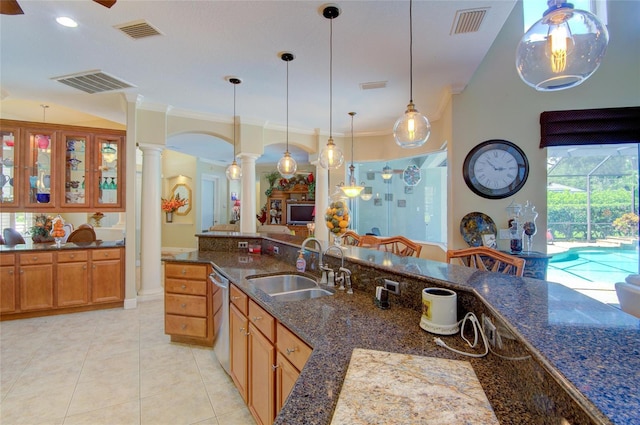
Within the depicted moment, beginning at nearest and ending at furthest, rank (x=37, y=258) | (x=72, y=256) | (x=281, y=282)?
(x=281, y=282), (x=37, y=258), (x=72, y=256)

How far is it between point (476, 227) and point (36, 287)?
5.47m

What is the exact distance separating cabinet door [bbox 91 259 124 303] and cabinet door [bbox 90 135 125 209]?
0.81 meters

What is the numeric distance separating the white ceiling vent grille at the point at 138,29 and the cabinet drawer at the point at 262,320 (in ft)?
8.11

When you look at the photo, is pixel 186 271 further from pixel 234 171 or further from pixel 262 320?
pixel 234 171

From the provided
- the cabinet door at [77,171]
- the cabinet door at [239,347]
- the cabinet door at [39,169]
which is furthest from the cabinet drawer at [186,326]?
the cabinet door at [39,169]

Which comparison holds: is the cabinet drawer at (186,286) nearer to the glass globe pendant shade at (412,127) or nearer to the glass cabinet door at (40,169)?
the glass globe pendant shade at (412,127)

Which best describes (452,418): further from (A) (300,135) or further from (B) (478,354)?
(A) (300,135)

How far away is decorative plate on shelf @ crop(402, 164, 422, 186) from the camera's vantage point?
19.6 ft

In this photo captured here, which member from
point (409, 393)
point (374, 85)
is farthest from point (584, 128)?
point (409, 393)

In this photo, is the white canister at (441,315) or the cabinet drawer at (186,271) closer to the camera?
the white canister at (441,315)

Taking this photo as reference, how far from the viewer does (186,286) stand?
2854 mm

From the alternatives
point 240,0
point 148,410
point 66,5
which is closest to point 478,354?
point 148,410

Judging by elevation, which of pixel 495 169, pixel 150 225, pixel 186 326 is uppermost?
pixel 495 169

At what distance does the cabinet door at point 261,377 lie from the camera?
5.10 feet
